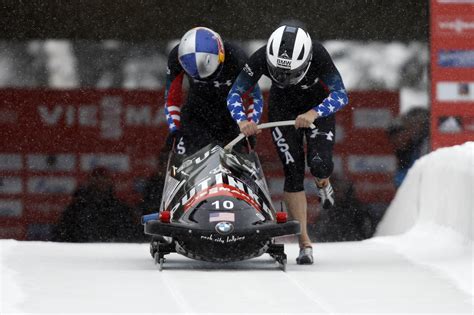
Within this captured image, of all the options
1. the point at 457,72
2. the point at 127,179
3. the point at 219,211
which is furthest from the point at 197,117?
the point at 457,72

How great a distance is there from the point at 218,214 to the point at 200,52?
4.68 ft

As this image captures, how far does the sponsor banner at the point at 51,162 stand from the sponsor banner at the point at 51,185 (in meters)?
0.09

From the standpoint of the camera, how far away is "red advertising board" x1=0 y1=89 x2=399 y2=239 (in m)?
11.6

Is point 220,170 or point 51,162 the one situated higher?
point 220,170

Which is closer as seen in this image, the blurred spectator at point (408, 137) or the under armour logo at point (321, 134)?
the under armour logo at point (321, 134)

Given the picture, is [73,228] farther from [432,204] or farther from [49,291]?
[49,291]

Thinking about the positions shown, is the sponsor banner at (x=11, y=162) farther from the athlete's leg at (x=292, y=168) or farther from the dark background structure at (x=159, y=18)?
the athlete's leg at (x=292, y=168)

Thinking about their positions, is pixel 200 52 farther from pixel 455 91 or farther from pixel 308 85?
pixel 455 91

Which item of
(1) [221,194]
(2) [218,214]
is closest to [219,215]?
(2) [218,214]

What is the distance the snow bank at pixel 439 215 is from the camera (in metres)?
8.42

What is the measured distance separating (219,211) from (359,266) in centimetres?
109

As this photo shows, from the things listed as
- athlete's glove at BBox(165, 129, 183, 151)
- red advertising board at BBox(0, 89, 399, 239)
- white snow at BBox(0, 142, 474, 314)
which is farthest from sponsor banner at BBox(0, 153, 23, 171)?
athlete's glove at BBox(165, 129, 183, 151)

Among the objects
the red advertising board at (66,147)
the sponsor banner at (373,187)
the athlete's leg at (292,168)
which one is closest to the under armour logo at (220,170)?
the athlete's leg at (292,168)

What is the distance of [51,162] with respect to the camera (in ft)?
38.3
